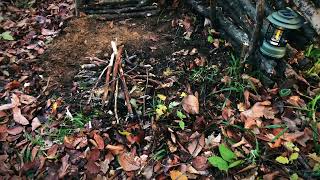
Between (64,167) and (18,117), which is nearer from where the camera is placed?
(64,167)

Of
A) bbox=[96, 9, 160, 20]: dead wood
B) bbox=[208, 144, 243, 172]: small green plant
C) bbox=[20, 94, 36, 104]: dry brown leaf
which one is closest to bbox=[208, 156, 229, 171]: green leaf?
bbox=[208, 144, 243, 172]: small green plant

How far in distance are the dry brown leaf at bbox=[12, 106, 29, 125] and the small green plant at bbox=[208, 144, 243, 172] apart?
6.55 ft

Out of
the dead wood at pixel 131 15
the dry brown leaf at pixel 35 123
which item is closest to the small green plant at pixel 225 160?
the dry brown leaf at pixel 35 123

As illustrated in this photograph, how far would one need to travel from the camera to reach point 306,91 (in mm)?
3203

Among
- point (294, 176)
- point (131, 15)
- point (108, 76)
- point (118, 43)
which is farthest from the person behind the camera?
point (131, 15)

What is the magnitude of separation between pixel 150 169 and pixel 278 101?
148 cm

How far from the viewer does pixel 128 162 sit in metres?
2.92

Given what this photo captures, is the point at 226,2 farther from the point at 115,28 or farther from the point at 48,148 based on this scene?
the point at 48,148

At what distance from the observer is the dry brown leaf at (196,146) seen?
9.60 feet

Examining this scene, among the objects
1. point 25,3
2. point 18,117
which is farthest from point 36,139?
point 25,3

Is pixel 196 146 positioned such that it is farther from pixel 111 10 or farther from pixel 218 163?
pixel 111 10

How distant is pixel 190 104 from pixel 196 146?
478 mm

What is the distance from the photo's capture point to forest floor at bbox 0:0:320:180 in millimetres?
2836

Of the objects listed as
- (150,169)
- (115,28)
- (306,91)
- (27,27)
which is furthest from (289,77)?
(27,27)
